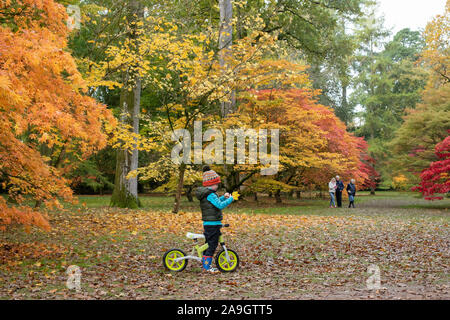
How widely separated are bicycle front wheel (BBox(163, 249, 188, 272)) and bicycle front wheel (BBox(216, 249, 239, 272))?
0.56 m

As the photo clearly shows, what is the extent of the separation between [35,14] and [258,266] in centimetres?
620

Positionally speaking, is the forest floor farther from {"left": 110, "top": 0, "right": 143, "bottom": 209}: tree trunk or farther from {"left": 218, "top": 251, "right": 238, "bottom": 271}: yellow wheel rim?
{"left": 110, "top": 0, "right": 143, "bottom": 209}: tree trunk

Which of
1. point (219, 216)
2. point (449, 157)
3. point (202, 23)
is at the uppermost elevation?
point (202, 23)

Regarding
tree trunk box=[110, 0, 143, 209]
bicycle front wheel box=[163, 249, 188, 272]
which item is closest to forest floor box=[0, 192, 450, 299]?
bicycle front wheel box=[163, 249, 188, 272]

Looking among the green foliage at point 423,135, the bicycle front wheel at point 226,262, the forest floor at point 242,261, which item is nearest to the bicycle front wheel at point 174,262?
the forest floor at point 242,261

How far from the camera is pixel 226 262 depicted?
6.69 metres

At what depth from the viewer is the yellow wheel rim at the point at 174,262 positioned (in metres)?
6.69

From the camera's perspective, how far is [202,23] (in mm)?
21188

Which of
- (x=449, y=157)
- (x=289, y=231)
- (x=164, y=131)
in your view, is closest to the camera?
(x=289, y=231)

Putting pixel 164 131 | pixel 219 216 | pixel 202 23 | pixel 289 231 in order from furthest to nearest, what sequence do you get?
pixel 202 23
pixel 164 131
pixel 289 231
pixel 219 216

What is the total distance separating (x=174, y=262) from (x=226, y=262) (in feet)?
2.70

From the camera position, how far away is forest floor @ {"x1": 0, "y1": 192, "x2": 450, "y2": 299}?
5555 mm
